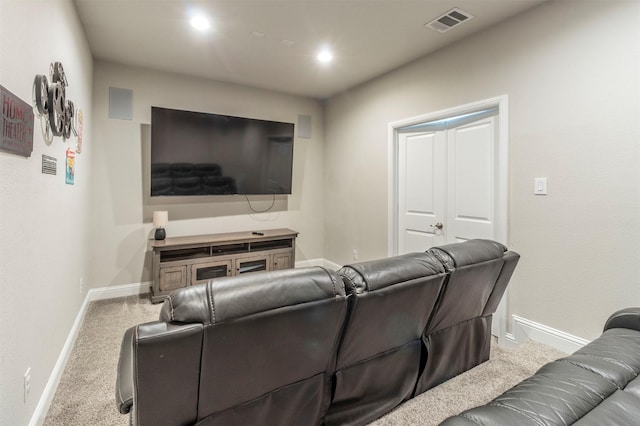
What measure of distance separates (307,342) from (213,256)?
9.80 ft

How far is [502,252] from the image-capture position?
1813 mm

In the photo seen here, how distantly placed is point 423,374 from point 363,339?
597 millimetres

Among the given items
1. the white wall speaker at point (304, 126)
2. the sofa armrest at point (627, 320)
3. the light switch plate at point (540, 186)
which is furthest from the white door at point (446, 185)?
the white wall speaker at point (304, 126)

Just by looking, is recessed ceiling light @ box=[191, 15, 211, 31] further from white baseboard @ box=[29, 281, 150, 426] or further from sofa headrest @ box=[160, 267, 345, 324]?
white baseboard @ box=[29, 281, 150, 426]

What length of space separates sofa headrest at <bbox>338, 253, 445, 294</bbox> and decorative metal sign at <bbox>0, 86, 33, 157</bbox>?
144 cm

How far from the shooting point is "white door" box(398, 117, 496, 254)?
303 cm

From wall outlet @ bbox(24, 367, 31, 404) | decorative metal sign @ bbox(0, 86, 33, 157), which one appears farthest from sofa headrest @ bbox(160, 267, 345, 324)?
wall outlet @ bbox(24, 367, 31, 404)

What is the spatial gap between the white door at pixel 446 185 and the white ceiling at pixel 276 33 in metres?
0.93

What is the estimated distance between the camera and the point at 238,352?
1.02 metres

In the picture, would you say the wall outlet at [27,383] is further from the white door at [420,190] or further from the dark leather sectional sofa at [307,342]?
the white door at [420,190]

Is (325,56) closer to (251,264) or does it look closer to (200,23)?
(200,23)

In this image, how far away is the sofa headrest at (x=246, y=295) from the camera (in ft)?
3.10

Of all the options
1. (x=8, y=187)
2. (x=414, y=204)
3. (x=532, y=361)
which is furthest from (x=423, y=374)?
(x=414, y=204)

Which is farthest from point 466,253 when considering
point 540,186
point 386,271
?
point 540,186
